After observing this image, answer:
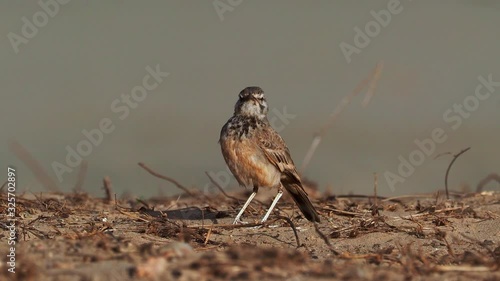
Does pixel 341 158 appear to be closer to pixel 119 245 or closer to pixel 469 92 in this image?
pixel 469 92

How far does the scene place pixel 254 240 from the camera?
771 cm

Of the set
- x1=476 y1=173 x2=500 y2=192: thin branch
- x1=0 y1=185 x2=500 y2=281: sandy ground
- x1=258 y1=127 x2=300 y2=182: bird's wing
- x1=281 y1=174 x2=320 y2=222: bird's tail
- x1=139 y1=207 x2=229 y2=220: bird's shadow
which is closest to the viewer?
x1=0 y1=185 x2=500 y2=281: sandy ground

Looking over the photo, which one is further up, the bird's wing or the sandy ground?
the bird's wing

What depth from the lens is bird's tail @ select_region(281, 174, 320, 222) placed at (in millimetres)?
8479

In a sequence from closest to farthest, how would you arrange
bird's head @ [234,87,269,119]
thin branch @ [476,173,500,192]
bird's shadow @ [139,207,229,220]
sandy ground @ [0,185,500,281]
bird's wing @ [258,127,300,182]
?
sandy ground @ [0,185,500,281] < bird's shadow @ [139,207,229,220] < bird's wing @ [258,127,300,182] < bird's head @ [234,87,269,119] < thin branch @ [476,173,500,192]

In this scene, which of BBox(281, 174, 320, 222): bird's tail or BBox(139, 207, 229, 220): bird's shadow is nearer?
BBox(281, 174, 320, 222): bird's tail

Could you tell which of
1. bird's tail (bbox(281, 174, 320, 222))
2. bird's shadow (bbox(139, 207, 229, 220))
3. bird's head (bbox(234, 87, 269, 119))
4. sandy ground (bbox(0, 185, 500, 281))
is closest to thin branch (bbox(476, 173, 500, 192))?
sandy ground (bbox(0, 185, 500, 281))

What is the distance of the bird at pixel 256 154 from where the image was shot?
8789 mm

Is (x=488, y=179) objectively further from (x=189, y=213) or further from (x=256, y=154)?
(x=189, y=213)

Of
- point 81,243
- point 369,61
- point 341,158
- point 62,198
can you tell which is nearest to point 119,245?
point 81,243

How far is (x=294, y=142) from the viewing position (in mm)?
16891

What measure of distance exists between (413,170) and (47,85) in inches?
297

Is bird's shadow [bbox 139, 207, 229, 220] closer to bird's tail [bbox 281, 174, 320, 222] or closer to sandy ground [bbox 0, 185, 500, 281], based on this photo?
sandy ground [bbox 0, 185, 500, 281]

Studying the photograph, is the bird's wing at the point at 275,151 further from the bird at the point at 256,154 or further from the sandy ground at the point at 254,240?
the sandy ground at the point at 254,240
